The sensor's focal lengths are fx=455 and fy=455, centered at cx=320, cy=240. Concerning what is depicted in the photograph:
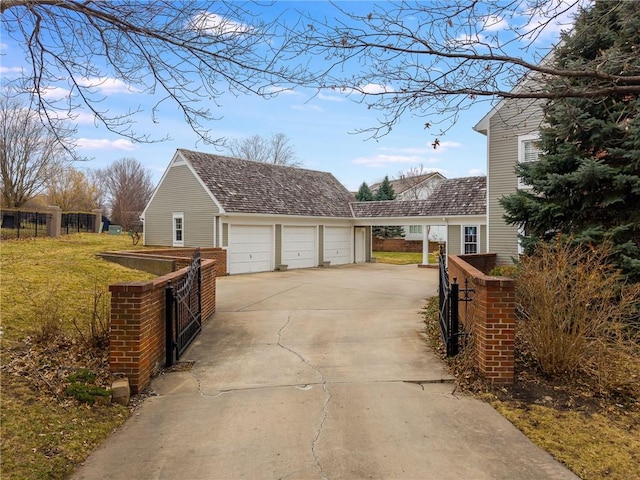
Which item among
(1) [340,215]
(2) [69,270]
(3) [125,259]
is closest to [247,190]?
(1) [340,215]

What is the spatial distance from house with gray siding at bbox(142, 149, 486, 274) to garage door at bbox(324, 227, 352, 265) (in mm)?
56

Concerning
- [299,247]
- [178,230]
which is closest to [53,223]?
[178,230]

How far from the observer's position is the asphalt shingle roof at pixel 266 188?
2056cm

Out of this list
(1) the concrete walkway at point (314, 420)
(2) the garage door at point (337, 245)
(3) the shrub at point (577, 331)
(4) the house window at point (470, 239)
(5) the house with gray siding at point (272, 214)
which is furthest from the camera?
(2) the garage door at point (337, 245)

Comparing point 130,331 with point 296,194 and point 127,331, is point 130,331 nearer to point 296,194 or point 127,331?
point 127,331

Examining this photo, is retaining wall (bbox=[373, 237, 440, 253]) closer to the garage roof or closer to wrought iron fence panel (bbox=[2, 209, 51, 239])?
the garage roof


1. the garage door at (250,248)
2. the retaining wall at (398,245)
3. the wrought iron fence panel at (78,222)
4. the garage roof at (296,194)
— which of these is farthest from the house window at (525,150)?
the wrought iron fence panel at (78,222)

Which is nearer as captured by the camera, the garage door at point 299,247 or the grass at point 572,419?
the grass at point 572,419

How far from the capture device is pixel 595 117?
32.5 ft

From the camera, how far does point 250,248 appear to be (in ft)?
67.3

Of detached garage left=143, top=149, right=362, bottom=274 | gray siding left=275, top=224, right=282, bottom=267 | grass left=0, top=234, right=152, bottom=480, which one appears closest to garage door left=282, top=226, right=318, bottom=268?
detached garage left=143, top=149, right=362, bottom=274

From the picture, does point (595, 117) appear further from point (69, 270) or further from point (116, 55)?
point (69, 270)

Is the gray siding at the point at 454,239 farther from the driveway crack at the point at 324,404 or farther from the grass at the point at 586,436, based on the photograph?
the grass at the point at 586,436

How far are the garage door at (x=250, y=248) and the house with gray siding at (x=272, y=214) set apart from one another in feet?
0.14
